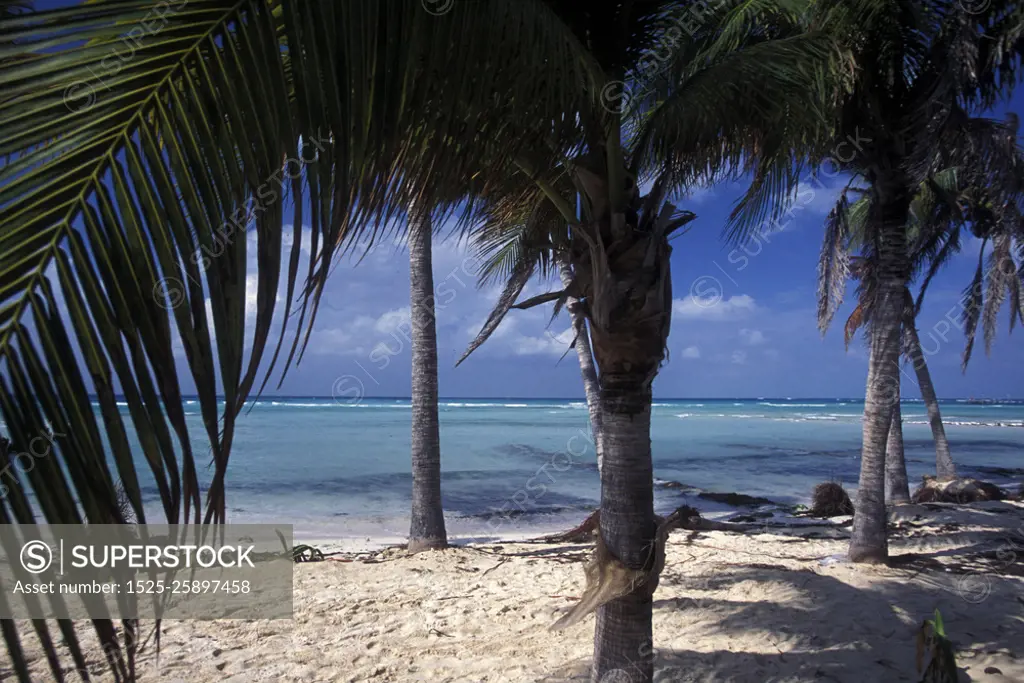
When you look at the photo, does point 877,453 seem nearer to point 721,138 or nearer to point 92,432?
point 721,138

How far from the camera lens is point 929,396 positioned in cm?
1439

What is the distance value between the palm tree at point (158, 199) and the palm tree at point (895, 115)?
5626 millimetres

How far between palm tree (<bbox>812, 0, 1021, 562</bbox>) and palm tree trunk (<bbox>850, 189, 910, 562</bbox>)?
11 millimetres

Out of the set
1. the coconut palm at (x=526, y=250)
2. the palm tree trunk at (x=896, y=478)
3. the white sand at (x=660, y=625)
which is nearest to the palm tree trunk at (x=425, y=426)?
the white sand at (x=660, y=625)

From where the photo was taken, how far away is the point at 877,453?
714 centimetres

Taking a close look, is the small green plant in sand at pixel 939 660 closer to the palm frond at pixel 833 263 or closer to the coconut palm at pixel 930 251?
the coconut palm at pixel 930 251

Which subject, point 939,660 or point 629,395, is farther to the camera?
point 939,660

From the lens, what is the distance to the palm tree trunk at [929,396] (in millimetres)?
14508

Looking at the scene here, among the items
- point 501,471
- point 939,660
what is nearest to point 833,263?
point 939,660

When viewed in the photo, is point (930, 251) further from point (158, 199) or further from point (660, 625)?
point (158, 199)

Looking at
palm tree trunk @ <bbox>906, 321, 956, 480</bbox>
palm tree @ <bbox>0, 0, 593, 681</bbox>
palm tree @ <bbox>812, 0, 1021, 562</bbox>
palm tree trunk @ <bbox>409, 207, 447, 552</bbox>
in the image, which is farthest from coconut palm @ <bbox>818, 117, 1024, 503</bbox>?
palm tree @ <bbox>0, 0, 593, 681</bbox>

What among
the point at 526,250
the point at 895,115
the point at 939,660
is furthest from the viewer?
the point at 895,115

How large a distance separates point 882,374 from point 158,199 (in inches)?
297

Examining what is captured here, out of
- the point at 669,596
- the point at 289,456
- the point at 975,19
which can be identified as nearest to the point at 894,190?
the point at 975,19
